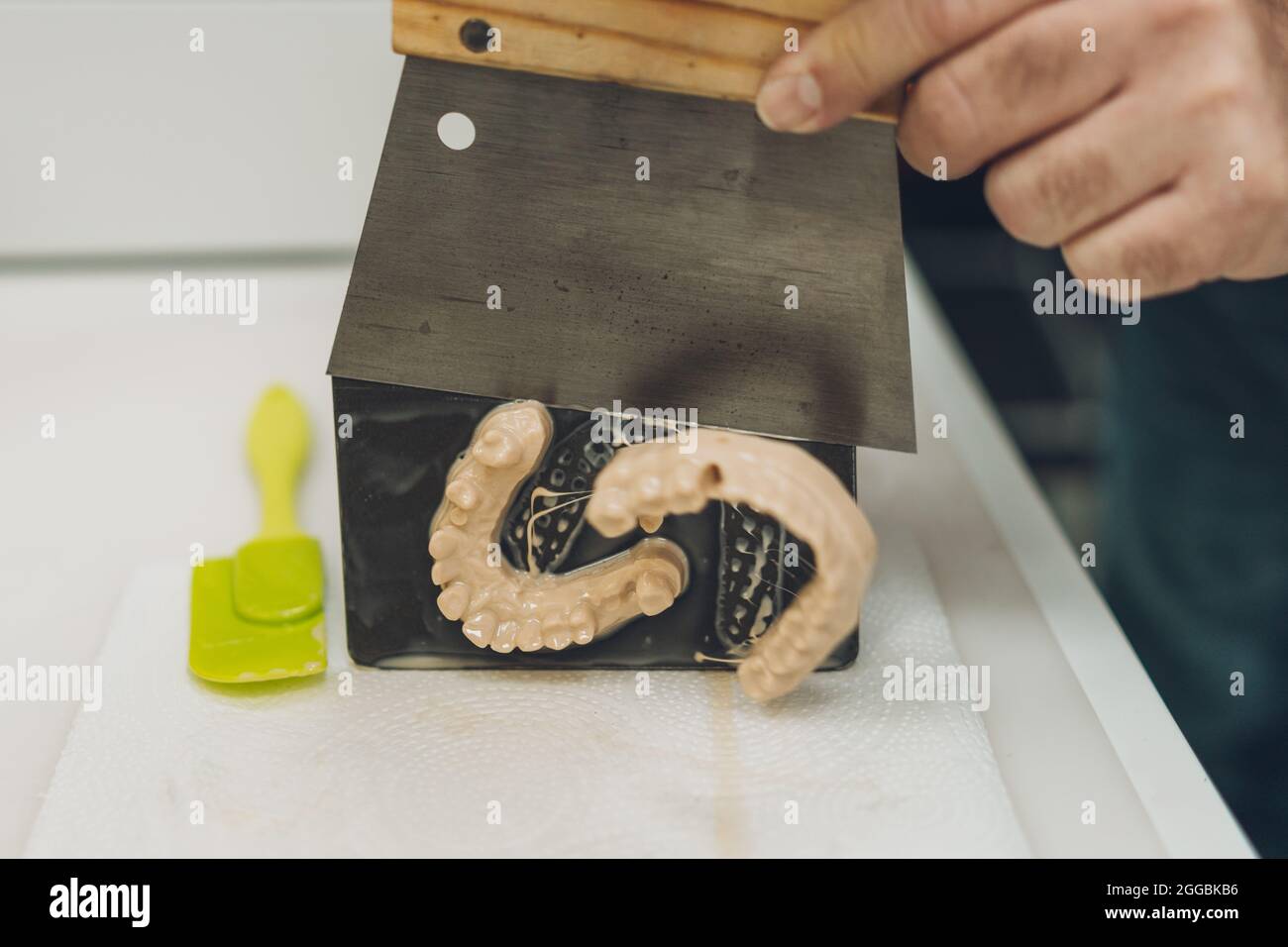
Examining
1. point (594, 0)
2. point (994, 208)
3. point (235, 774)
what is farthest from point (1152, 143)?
point (235, 774)

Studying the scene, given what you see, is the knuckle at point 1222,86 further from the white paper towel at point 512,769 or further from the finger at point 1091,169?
the white paper towel at point 512,769

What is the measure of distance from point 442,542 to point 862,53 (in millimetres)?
350

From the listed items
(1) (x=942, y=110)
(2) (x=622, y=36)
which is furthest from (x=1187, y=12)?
(2) (x=622, y=36)

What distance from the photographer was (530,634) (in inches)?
28.9

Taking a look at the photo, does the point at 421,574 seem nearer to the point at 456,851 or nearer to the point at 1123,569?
the point at 456,851

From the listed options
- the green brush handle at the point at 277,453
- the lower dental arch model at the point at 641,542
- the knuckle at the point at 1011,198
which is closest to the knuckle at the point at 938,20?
the knuckle at the point at 1011,198

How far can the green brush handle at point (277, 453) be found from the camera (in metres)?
0.90

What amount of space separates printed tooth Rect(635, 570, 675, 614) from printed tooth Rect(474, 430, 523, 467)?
0.11m

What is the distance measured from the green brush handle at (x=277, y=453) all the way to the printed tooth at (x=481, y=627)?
218 mm

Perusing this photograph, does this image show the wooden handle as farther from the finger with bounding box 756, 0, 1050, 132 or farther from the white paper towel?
the white paper towel

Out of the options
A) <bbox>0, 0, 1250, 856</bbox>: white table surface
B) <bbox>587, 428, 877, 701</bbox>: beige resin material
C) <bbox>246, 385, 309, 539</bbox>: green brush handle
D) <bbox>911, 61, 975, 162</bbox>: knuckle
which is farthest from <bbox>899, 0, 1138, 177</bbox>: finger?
<bbox>246, 385, 309, 539</bbox>: green brush handle

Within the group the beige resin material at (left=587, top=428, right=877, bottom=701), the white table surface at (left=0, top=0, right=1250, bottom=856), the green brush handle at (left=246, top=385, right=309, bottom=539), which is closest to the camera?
the beige resin material at (left=587, top=428, right=877, bottom=701)

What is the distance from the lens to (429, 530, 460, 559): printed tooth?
706mm

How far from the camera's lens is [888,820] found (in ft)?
2.24
